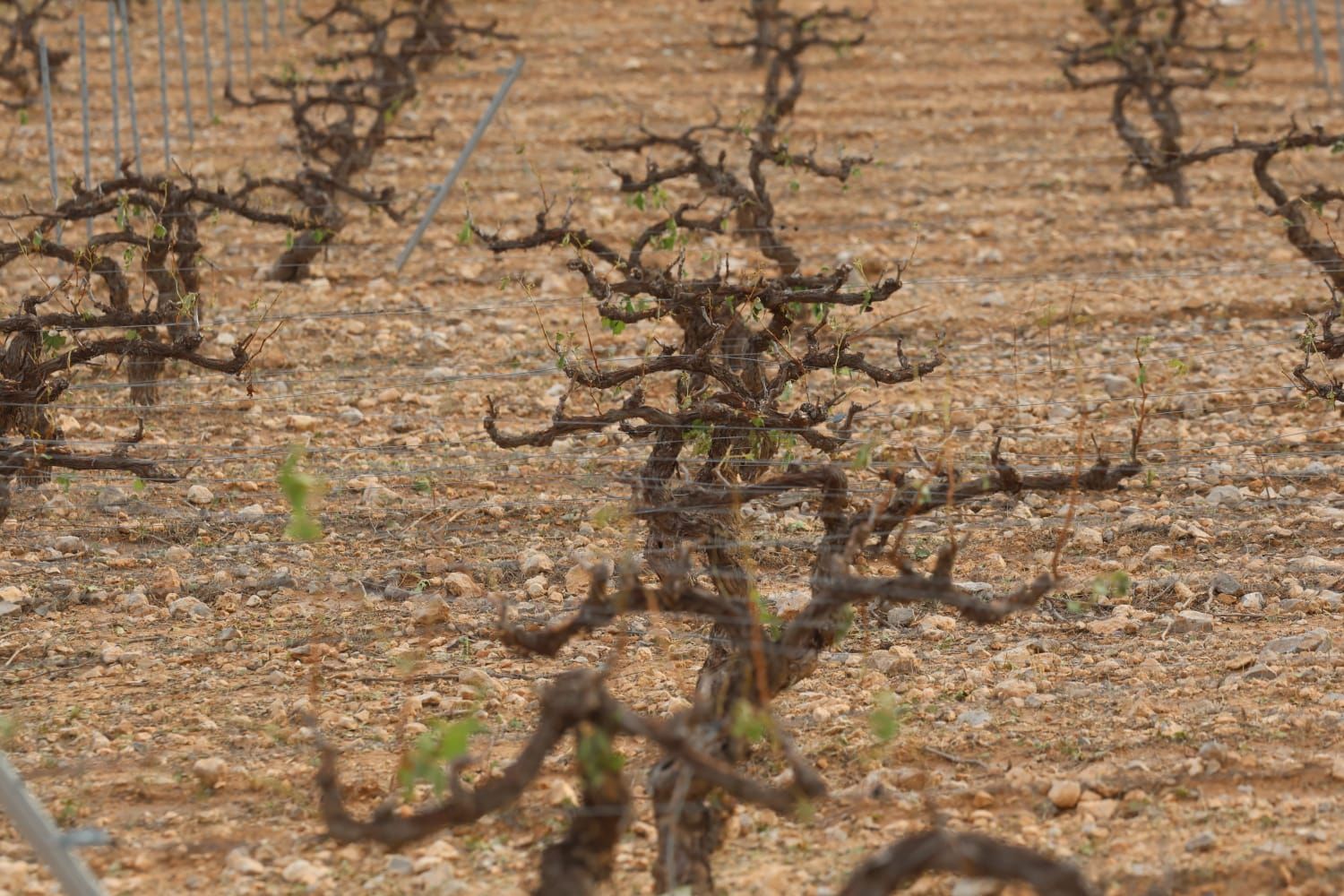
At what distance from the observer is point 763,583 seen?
517 centimetres

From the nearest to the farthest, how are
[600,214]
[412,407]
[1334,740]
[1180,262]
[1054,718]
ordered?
[1334,740] → [1054,718] → [412,407] → [1180,262] → [600,214]

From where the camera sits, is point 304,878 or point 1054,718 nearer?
point 304,878

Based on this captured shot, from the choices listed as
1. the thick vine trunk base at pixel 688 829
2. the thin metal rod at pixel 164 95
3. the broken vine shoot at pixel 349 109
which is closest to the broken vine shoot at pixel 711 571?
the thick vine trunk base at pixel 688 829

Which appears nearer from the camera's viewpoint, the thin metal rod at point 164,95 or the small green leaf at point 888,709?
the small green leaf at point 888,709

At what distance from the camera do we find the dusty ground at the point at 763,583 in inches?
145

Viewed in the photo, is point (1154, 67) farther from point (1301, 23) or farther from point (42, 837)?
point (42, 837)

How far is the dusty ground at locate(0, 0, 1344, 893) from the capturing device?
3680mm

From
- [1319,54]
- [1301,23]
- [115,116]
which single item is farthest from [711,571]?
[1301,23]

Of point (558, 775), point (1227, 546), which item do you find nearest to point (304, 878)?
point (558, 775)

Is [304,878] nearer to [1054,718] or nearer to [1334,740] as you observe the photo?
[1054,718]

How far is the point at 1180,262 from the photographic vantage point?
9023mm

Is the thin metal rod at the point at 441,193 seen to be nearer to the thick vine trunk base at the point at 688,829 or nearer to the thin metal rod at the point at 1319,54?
the thick vine trunk base at the point at 688,829

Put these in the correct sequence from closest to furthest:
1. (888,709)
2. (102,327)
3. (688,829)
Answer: (688,829) < (888,709) < (102,327)

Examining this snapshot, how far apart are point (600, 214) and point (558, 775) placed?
634cm
